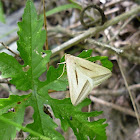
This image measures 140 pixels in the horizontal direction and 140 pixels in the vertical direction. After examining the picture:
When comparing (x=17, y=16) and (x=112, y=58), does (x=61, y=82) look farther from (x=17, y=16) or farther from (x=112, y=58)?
(x=17, y=16)

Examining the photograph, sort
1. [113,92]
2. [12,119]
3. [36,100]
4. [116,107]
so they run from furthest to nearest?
[113,92] → [116,107] → [36,100] → [12,119]

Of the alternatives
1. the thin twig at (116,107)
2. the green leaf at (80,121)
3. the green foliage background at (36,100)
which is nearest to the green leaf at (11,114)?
the green foliage background at (36,100)

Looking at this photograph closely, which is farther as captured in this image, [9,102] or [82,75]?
[82,75]

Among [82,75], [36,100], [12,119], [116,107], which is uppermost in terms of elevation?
[82,75]

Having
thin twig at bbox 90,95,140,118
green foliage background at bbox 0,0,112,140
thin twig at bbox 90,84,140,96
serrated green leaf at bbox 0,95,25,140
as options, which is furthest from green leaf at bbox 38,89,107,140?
thin twig at bbox 90,84,140,96

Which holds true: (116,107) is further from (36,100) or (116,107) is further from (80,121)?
(36,100)

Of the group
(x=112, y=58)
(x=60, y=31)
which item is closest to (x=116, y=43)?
(x=112, y=58)

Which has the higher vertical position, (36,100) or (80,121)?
(36,100)

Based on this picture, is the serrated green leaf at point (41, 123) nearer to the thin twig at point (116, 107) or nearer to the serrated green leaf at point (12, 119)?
the serrated green leaf at point (12, 119)

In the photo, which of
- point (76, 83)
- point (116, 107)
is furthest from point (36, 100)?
point (116, 107)
